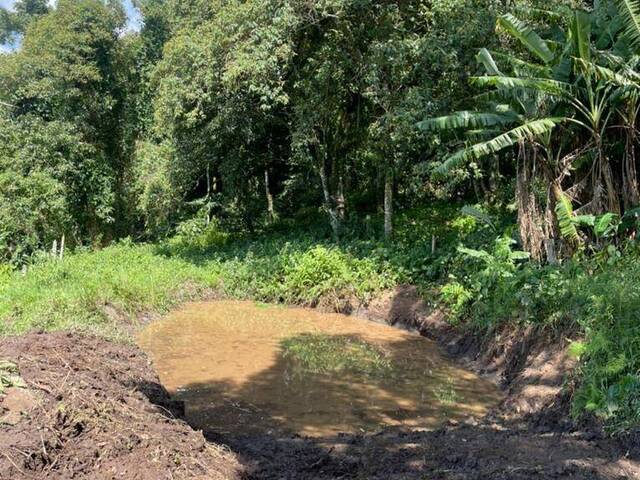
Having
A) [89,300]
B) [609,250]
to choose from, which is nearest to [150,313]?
[89,300]

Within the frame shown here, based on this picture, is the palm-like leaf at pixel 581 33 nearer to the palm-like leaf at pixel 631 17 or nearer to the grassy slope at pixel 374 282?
the palm-like leaf at pixel 631 17

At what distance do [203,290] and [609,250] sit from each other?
9.90 meters

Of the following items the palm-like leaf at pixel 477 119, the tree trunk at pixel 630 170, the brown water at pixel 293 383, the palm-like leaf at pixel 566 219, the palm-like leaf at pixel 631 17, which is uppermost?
the palm-like leaf at pixel 631 17

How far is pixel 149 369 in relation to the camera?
22.7 ft

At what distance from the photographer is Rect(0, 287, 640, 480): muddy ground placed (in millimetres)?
3998

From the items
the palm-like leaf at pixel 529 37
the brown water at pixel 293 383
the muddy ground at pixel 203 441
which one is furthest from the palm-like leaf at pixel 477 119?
the muddy ground at pixel 203 441

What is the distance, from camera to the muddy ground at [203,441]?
3998mm

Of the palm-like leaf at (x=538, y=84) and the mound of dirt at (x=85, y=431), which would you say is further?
the palm-like leaf at (x=538, y=84)

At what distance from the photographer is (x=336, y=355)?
401 inches

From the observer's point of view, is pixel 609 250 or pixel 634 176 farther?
pixel 634 176

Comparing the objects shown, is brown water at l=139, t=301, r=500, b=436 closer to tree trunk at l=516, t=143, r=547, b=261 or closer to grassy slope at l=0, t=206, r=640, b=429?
grassy slope at l=0, t=206, r=640, b=429

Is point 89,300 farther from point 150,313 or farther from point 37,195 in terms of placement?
point 37,195

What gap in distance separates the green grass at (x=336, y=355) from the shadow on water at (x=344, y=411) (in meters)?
0.14

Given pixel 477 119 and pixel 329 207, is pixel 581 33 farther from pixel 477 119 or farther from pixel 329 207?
pixel 329 207
